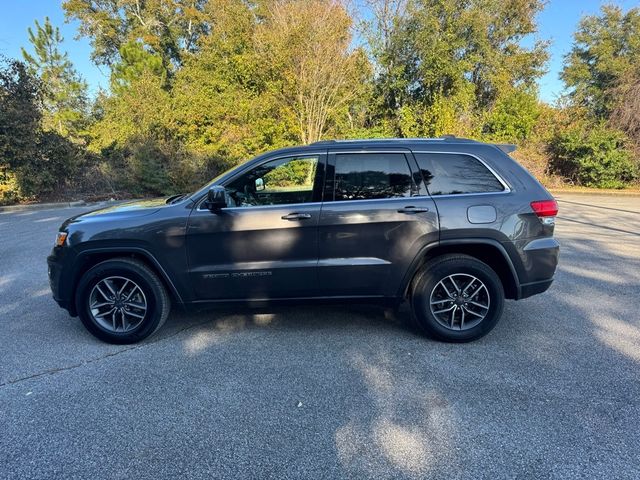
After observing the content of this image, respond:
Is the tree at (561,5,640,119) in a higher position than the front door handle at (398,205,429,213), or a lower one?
higher

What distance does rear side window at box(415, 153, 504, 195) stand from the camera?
11.9ft

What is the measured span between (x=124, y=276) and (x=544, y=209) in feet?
12.4

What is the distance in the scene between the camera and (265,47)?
1670 cm

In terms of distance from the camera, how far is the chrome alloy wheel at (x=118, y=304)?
3688mm

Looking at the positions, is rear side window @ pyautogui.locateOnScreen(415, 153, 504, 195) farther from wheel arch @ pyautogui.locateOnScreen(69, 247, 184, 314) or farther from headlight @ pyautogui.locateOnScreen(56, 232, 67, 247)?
headlight @ pyautogui.locateOnScreen(56, 232, 67, 247)

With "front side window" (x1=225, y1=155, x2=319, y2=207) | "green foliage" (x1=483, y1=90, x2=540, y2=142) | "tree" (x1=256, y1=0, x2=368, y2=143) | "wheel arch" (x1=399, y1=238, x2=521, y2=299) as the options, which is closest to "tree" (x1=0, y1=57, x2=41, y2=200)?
"tree" (x1=256, y1=0, x2=368, y2=143)

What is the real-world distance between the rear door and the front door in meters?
0.12

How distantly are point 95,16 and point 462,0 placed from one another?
79.8 ft

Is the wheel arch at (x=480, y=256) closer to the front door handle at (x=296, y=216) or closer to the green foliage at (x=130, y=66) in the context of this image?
the front door handle at (x=296, y=216)

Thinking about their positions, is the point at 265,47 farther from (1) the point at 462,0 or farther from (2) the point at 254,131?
(1) the point at 462,0

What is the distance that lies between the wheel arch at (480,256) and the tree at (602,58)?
19176 mm

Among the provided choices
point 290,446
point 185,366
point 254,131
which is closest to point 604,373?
point 290,446

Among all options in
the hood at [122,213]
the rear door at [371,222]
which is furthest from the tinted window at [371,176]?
the hood at [122,213]

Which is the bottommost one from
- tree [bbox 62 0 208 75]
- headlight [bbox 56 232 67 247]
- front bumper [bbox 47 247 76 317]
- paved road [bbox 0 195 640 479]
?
paved road [bbox 0 195 640 479]
